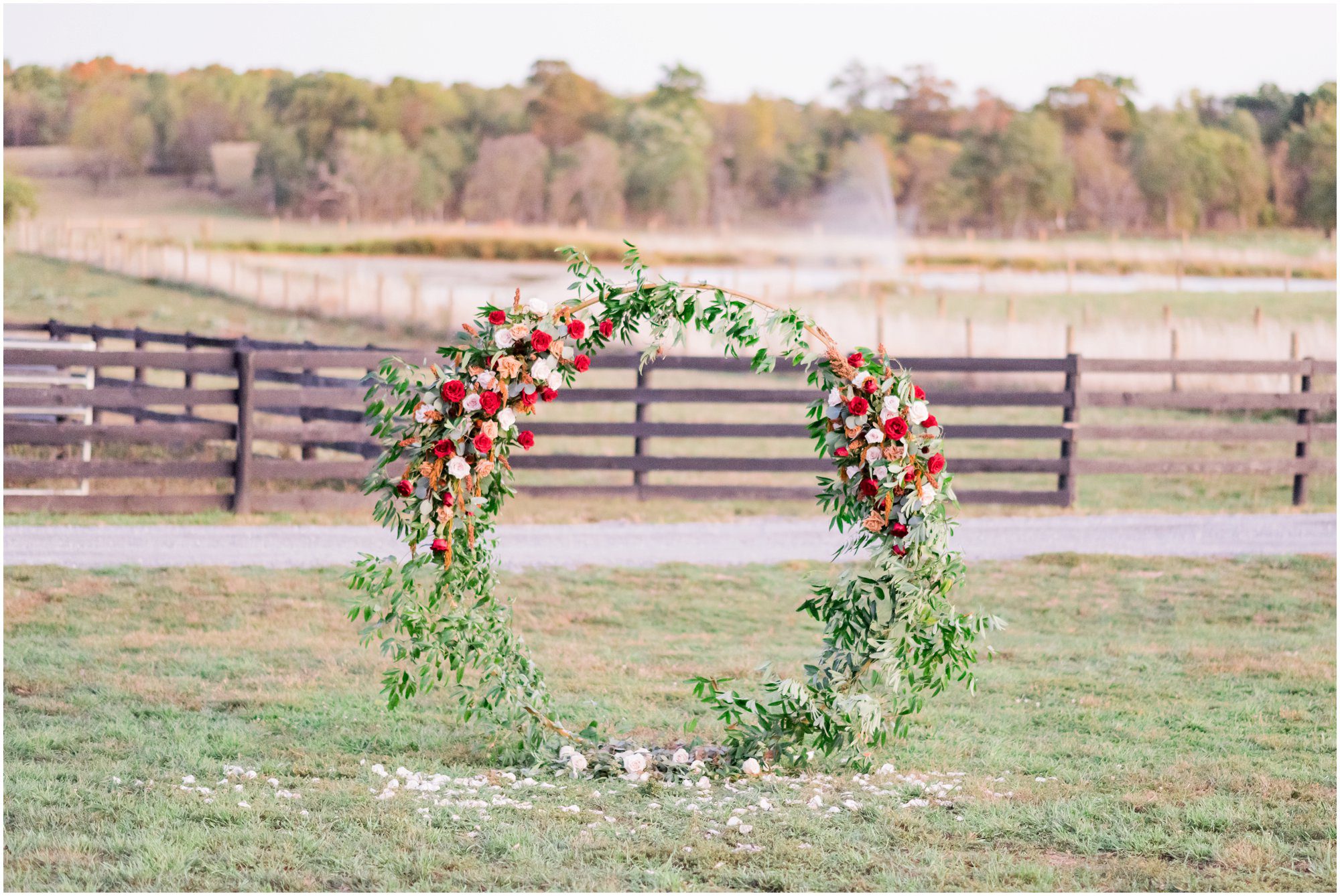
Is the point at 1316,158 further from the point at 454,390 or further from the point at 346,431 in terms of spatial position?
the point at 454,390

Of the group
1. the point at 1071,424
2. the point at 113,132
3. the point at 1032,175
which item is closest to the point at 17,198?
the point at 113,132

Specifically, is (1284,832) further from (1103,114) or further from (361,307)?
(1103,114)

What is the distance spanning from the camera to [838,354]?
5000mm

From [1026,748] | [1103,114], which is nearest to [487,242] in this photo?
[1103,114]

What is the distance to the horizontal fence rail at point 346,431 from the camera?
10430 millimetres

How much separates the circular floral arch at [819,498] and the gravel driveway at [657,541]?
12.4ft

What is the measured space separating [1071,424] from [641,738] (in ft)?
24.8

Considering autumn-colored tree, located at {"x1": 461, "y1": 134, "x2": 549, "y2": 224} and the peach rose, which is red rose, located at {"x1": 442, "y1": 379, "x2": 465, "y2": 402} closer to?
the peach rose

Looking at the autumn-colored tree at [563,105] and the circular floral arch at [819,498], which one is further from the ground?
the autumn-colored tree at [563,105]

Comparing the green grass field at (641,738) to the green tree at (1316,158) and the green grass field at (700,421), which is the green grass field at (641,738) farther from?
the green tree at (1316,158)

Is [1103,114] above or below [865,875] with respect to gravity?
above

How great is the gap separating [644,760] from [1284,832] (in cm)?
221

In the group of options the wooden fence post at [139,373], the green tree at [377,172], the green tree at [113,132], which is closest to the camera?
the wooden fence post at [139,373]

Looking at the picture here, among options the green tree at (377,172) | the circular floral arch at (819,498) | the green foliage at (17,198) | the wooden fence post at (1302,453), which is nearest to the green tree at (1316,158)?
the green tree at (377,172)
